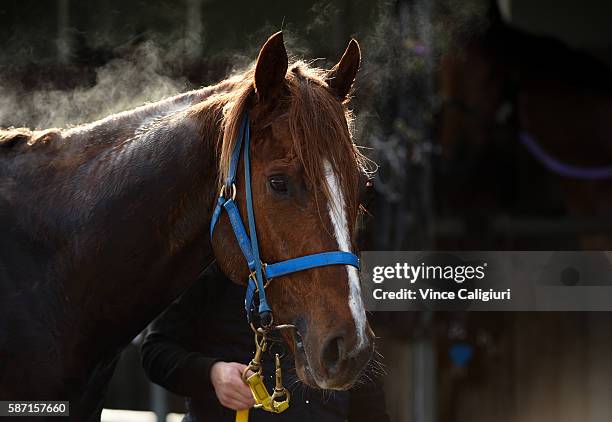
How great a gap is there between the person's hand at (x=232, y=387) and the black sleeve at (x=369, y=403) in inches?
14.8

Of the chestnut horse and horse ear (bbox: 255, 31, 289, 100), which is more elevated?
horse ear (bbox: 255, 31, 289, 100)

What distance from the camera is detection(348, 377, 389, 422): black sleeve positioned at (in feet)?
7.16

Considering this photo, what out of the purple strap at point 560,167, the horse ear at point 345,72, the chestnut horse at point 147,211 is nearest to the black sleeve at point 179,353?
the chestnut horse at point 147,211

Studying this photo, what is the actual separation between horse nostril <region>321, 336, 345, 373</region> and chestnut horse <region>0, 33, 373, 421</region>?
0.06 metres

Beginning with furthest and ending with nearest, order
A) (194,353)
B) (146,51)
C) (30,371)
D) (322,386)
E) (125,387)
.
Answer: (125,387), (146,51), (194,353), (30,371), (322,386)

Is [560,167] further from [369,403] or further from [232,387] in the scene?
[232,387]

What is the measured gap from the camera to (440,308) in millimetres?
3068

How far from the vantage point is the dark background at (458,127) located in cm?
289

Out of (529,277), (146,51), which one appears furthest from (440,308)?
(146,51)

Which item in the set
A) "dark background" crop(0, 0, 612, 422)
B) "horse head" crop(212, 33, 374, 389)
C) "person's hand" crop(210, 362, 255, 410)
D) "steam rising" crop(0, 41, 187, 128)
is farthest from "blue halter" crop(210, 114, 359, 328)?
"dark background" crop(0, 0, 612, 422)

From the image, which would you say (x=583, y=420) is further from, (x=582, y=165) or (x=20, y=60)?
(x=20, y=60)

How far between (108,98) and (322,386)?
4.37 feet

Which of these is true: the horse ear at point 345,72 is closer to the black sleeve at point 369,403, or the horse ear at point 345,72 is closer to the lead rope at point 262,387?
the lead rope at point 262,387

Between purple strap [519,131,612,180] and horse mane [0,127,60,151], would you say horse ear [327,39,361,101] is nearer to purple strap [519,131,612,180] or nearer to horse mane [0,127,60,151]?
horse mane [0,127,60,151]
